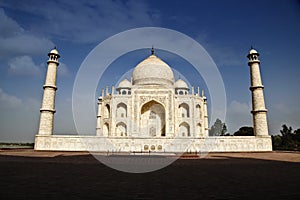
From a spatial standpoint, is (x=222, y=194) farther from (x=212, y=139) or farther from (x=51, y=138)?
(x=51, y=138)

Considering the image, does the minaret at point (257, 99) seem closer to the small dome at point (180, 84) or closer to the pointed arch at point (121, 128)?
the small dome at point (180, 84)

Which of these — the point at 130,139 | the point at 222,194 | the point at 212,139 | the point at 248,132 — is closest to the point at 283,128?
the point at 248,132

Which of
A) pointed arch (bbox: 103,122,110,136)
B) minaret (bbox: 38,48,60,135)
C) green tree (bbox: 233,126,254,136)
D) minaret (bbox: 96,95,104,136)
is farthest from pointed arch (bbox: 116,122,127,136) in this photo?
green tree (bbox: 233,126,254,136)

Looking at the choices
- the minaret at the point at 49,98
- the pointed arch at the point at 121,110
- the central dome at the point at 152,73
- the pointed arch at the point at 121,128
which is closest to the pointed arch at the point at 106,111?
the pointed arch at the point at 121,110

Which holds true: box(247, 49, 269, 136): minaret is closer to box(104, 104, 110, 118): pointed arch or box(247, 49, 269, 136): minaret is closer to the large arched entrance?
the large arched entrance

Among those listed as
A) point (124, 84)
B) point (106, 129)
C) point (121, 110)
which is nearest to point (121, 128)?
point (106, 129)

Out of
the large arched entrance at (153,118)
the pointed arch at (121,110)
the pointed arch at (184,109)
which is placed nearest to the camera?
the large arched entrance at (153,118)

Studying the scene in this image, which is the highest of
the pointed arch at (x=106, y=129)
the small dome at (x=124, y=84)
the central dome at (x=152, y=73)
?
the central dome at (x=152, y=73)
